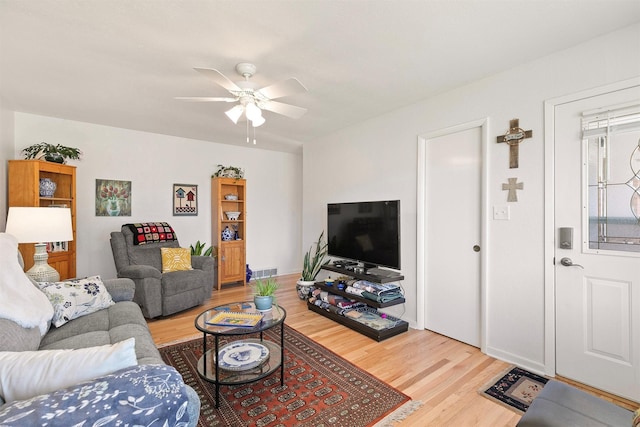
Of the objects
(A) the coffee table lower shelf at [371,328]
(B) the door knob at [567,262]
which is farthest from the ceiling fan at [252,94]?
(B) the door knob at [567,262]

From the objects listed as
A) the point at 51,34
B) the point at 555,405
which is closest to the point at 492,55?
the point at 555,405

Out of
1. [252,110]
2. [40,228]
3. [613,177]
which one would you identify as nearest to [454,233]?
[613,177]

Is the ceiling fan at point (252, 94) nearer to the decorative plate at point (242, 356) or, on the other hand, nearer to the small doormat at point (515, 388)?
the decorative plate at point (242, 356)

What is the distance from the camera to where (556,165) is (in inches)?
90.7

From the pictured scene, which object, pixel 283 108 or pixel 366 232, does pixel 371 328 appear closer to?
pixel 366 232

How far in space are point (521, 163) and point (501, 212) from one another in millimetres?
428

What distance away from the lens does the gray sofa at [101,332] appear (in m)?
1.46

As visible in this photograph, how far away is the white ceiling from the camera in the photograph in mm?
1791

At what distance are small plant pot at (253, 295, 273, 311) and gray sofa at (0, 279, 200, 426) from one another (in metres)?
0.74

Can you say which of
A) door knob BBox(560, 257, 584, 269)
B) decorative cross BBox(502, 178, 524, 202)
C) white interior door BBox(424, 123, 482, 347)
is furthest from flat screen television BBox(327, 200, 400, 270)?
door knob BBox(560, 257, 584, 269)

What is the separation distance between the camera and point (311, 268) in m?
4.40

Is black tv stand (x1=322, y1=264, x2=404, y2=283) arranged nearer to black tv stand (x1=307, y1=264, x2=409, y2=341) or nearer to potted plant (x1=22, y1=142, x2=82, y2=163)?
black tv stand (x1=307, y1=264, x2=409, y2=341)

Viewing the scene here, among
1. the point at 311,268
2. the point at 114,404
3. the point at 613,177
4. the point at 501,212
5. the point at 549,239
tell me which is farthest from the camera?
the point at 311,268

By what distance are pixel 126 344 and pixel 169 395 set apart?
0.96 feet
